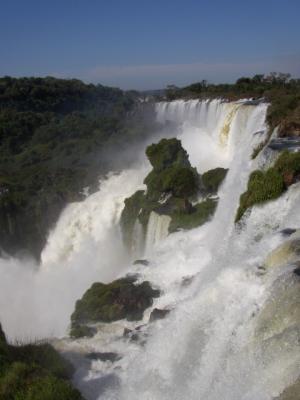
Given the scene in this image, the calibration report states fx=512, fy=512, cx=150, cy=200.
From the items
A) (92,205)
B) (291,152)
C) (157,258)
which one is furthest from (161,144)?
(291,152)

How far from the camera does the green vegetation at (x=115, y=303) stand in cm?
1552

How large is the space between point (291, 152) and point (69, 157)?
3090cm

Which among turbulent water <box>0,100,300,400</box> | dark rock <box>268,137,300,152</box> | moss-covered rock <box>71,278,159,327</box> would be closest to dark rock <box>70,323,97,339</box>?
turbulent water <box>0,100,300,400</box>

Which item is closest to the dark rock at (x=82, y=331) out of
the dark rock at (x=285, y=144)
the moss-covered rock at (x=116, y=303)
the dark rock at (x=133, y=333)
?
the moss-covered rock at (x=116, y=303)

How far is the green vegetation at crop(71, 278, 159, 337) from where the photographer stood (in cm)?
1552

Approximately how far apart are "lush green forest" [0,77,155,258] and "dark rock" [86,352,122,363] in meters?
19.2

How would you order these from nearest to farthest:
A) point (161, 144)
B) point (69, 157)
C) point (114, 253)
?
point (114, 253) → point (161, 144) → point (69, 157)

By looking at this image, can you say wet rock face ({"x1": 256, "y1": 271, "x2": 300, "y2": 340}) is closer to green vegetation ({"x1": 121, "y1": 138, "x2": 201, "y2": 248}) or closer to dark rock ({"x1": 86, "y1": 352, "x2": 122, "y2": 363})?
dark rock ({"x1": 86, "y1": 352, "x2": 122, "y2": 363})

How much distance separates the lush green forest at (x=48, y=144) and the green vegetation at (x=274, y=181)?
18367 millimetres

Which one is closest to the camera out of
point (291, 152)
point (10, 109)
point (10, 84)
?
point (291, 152)

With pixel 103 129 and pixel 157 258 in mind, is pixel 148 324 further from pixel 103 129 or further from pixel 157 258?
pixel 103 129

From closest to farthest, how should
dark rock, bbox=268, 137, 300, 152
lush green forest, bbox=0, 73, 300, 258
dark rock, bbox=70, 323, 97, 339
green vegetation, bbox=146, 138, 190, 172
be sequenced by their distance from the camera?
dark rock, bbox=70, 323, 97, 339 → dark rock, bbox=268, 137, 300, 152 → green vegetation, bbox=146, 138, 190, 172 → lush green forest, bbox=0, 73, 300, 258

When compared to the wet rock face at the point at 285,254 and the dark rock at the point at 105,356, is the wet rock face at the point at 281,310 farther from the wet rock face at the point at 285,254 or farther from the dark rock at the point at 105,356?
the dark rock at the point at 105,356

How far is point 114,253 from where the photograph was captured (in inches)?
1002
